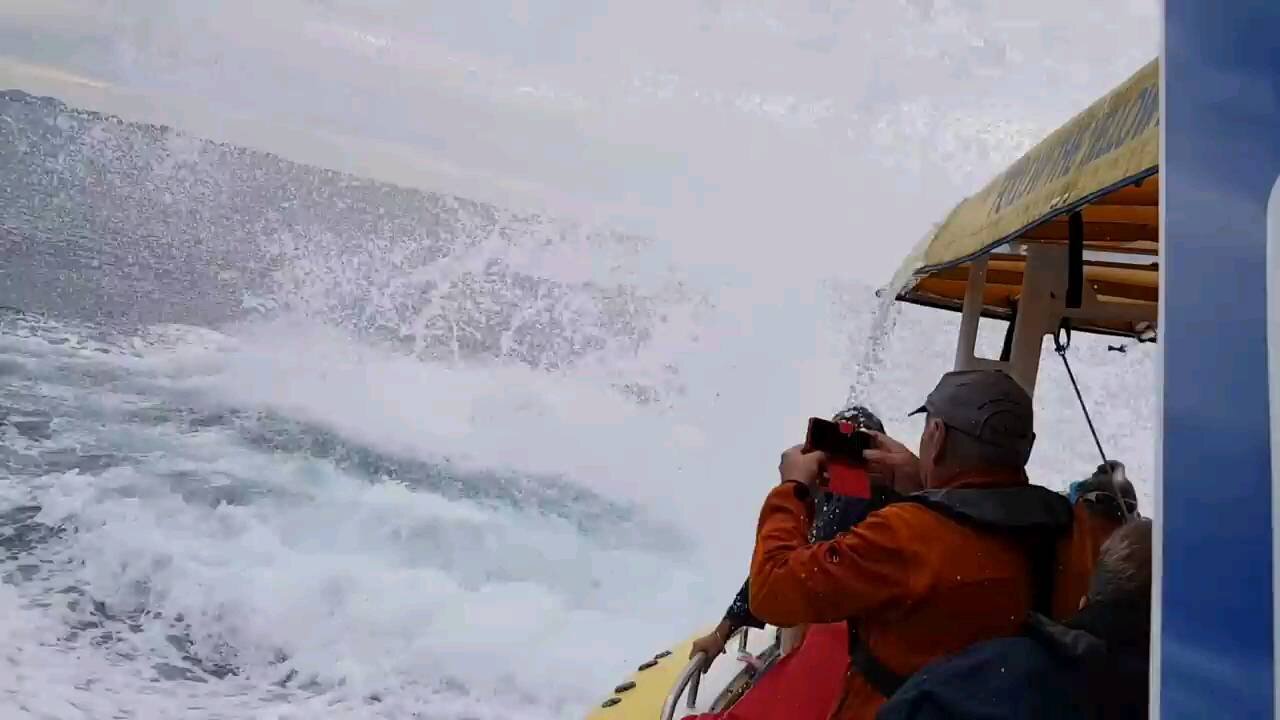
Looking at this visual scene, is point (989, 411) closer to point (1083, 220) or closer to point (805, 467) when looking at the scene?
point (805, 467)

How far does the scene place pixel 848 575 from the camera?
171 cm

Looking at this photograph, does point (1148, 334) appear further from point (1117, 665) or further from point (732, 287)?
point (732, 287)

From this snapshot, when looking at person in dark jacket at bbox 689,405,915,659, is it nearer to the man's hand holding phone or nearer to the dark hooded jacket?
Result: the man's hand holding phone

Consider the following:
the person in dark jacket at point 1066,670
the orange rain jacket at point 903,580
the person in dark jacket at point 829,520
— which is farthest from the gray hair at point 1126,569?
the person in dark jacket at point 829,520

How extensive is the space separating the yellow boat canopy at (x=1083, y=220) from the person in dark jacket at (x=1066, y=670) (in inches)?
19.6

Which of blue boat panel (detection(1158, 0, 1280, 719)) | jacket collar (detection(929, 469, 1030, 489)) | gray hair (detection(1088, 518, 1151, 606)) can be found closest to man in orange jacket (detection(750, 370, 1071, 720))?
jacket collar (detection(929, 469, 1030, 489))

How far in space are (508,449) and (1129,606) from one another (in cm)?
1228

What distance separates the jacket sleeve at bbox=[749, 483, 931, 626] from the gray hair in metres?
0.35

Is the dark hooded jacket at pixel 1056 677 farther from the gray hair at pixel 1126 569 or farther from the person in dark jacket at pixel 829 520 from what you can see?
the person in dark jacket at pixel 829 520

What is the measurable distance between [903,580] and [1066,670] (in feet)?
1.40

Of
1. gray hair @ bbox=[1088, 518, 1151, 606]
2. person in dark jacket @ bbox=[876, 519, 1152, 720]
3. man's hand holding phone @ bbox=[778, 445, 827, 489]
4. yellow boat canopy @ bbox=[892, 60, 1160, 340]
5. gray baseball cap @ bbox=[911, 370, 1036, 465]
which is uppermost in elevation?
yellow boat canopy @ bbox=[892, 60, 1160, 340]

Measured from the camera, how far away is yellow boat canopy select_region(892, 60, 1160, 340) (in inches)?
56.1

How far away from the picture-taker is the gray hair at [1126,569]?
4.34 ft

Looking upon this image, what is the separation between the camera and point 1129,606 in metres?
1.32
